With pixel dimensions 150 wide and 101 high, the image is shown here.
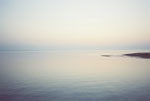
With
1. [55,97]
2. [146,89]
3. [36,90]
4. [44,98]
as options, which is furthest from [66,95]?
[146,89]

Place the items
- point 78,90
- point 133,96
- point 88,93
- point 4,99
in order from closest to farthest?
point 4,99 < point 133,96 < point 88,93 < point 78,90

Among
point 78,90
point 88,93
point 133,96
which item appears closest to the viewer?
point 133,96

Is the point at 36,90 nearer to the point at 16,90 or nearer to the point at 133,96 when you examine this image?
the point at 16,90

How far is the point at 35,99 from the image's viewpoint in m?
8.80

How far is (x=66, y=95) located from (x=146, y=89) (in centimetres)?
514

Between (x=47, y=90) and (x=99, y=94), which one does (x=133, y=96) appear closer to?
(x=99, y=94)

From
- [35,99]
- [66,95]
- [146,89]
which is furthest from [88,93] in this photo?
[146,89]

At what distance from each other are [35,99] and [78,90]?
9.89 ft

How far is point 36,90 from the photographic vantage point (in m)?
10.7

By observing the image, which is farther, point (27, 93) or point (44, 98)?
point (27, 93)

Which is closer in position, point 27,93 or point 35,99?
point 35,99

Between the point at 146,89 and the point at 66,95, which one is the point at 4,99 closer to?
the point at 66,95

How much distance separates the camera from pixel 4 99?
28.9 ft

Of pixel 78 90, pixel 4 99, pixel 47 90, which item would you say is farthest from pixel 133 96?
pixel 4 99
